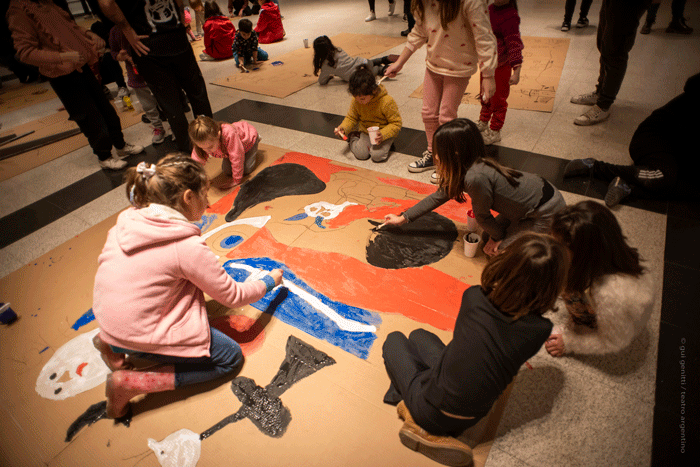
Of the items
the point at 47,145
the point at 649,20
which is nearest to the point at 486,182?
the point at 47,145

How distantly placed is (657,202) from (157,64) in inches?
138

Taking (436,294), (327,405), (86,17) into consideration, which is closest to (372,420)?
(327,405)

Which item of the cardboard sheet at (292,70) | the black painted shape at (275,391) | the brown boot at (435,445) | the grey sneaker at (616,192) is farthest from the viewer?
the cardboard sheet at (292,70)

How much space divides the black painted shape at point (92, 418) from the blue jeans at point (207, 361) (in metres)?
0.27

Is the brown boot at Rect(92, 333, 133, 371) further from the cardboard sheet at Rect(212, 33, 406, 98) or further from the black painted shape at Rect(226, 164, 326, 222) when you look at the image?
the cardboard sheet at Rect(212, 33, 406, 98)

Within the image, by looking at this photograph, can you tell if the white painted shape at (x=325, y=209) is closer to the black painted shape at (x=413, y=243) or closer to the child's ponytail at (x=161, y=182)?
the black painted shape at (x=413, y=243)

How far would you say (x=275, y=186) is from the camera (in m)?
2.62

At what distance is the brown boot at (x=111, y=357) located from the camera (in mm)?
1445

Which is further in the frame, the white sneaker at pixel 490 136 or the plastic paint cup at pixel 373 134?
the white sneaker at pixel 490 136

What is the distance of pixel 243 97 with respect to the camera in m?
4.26

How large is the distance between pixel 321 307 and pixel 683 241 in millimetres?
1970

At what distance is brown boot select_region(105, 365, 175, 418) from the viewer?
1340 millimetres

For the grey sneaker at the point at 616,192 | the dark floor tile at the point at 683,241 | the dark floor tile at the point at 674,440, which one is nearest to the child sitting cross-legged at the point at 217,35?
the grey sneaker at the point at 616,192

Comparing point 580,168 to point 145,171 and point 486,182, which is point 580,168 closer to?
point 486,182
